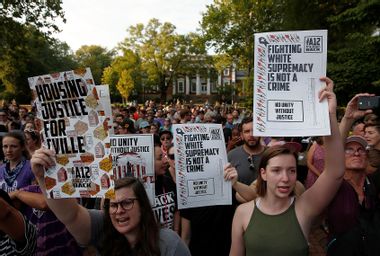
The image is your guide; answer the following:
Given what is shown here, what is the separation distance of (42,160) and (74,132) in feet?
0.83

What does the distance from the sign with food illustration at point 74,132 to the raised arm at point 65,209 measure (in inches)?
2.3

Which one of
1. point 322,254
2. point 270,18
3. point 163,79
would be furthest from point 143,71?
point 322,254

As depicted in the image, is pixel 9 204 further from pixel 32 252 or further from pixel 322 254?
pixel 322 254

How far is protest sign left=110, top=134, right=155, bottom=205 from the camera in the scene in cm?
346

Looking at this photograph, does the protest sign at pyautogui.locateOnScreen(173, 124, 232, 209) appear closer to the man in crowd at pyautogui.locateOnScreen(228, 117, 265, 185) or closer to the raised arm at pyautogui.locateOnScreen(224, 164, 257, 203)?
the raised arm at pyautogui.locateOnScreen(224, 164, 257, 203)

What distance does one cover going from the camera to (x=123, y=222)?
7.82 ft

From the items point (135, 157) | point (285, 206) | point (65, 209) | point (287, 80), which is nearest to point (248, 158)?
point (135, 157)

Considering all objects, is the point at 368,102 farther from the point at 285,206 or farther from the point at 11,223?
the point at 11,223

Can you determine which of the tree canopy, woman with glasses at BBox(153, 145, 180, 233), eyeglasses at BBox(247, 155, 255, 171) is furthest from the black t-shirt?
the tree canopy

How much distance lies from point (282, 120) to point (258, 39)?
61cm

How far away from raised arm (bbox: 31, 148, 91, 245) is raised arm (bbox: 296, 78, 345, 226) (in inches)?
57.3

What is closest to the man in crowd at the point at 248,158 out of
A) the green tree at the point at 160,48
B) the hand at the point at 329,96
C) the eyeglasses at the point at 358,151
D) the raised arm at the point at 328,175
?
the eyeglasses at the point at 358,151

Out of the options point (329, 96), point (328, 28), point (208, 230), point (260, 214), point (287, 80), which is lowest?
point (208, 230)

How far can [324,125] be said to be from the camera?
2531mm
